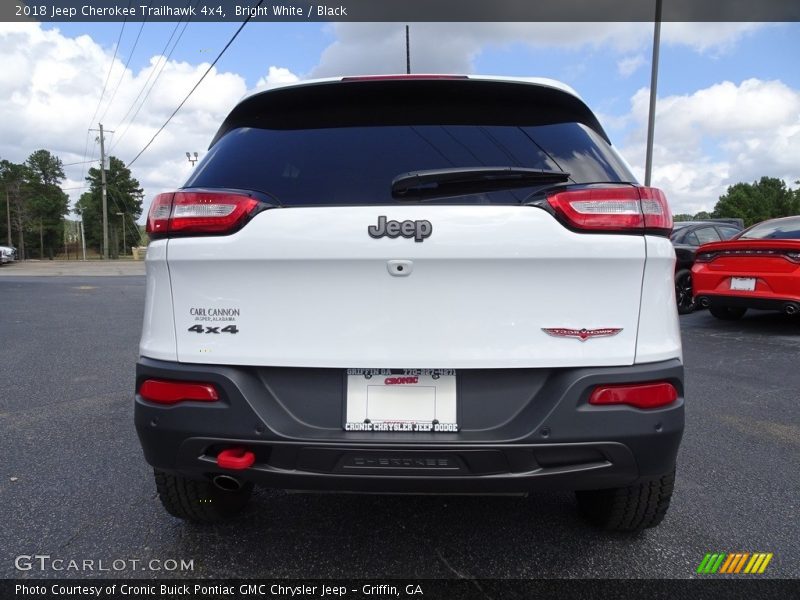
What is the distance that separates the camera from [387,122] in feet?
6.64

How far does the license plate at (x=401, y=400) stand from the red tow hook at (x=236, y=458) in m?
0.34

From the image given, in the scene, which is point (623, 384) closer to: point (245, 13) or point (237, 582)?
point (237, 582)

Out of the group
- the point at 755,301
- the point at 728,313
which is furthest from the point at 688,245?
the point at 755,301

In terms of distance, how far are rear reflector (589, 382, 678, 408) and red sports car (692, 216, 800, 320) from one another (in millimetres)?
6144

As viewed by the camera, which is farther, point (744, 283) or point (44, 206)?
point (44, 206)

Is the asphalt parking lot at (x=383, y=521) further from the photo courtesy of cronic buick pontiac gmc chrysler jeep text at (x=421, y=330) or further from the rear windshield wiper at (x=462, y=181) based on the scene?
the rear windshield wiper at (x=462, y=181)

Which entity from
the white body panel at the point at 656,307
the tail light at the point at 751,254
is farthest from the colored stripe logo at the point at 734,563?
the tail light at the point at 751,254

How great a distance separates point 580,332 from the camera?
179 centimetres

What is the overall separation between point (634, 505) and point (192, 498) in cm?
177

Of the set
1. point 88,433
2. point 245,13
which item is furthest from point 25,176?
point 88,433

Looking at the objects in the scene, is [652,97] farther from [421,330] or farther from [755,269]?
[421,330]

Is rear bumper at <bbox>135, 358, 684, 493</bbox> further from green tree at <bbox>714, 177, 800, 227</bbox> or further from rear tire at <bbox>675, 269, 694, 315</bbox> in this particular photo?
green tree at <bbox>714, 177, 800, 227</bbox>

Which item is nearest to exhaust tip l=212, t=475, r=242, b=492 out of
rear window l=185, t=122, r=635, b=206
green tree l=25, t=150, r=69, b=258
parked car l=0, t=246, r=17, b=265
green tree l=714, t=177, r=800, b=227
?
rear window l=185, t=122, r=635, b=206

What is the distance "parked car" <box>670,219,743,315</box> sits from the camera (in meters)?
8.84
